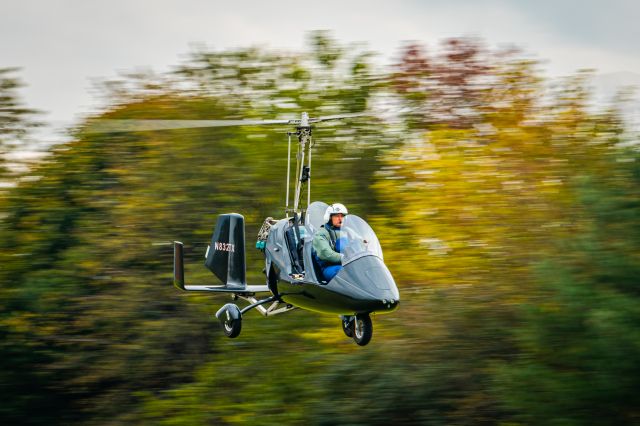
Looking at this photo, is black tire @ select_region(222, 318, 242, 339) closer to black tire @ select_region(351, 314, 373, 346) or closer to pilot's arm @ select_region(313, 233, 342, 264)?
black tire @ select_region(351, 314, 373, 346)

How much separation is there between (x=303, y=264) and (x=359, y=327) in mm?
800

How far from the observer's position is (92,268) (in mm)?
22844

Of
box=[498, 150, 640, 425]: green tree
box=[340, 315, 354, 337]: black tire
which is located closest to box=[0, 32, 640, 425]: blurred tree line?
box=[498, 150, 640, 425]: green tree

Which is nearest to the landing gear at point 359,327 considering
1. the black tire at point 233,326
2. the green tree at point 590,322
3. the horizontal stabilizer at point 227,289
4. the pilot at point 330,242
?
the pilot at point 330,242

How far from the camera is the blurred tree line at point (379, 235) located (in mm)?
17375

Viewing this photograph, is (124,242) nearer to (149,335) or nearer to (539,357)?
(149,335)

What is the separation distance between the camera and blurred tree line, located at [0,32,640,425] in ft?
57.0

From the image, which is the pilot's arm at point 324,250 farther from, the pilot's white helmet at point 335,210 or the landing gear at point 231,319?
the landing gear at point 231,319

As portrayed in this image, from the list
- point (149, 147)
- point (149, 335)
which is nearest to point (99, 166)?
point (149, 147)

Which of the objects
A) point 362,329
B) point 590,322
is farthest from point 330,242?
point 590,322

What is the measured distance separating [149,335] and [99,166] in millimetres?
3791

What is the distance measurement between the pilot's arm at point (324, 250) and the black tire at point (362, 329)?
2.29ft

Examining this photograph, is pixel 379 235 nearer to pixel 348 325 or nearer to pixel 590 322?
pixel 590 322

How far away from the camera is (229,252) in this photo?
11.6 meters
